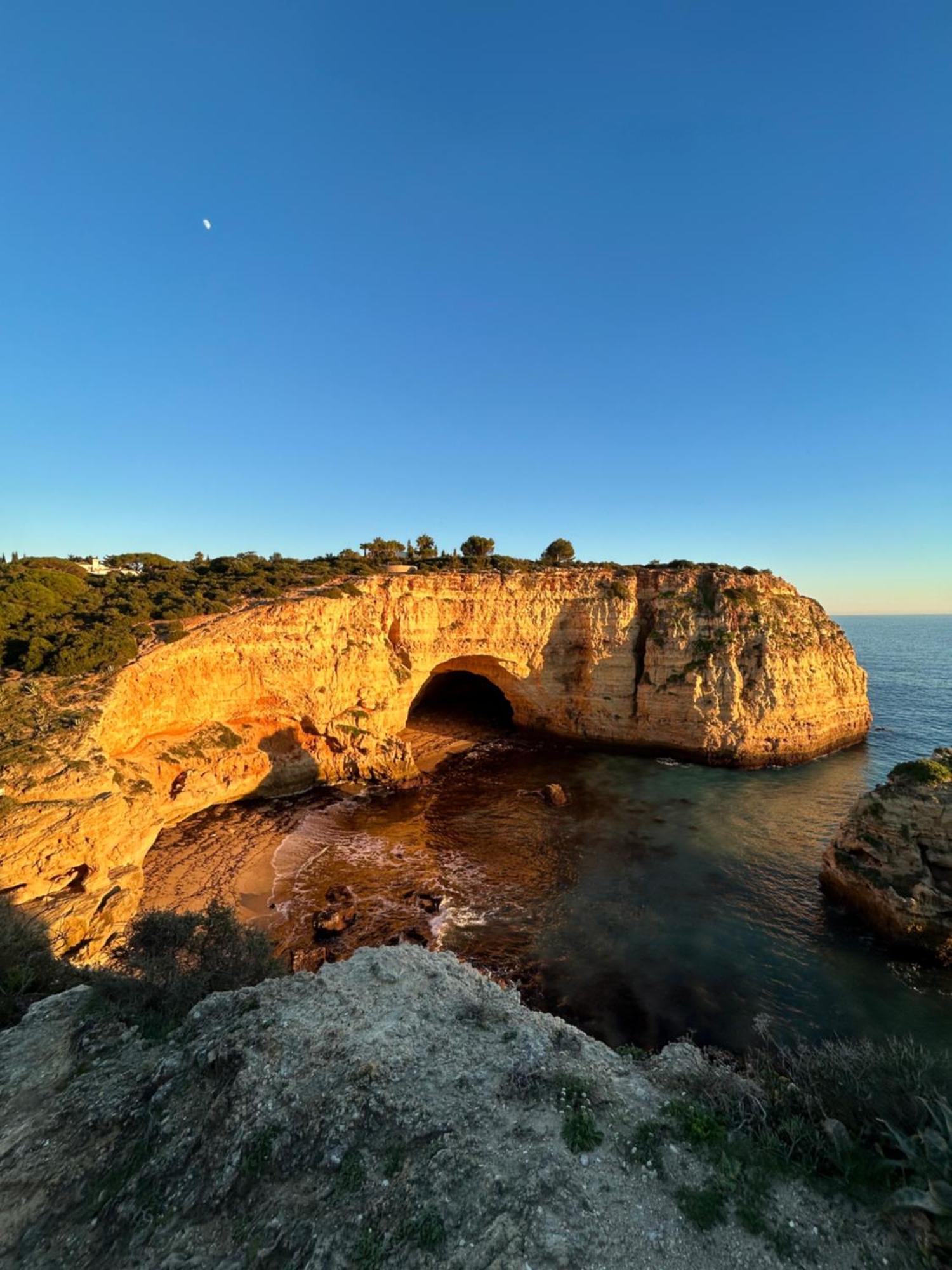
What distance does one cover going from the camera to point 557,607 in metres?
39.3

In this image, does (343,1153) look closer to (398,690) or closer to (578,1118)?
(578,1118)

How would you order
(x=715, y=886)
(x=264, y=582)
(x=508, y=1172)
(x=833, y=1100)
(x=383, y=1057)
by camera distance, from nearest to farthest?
1. (x=508, y=1172)
2. (x=833, y=1100)
3. (x=383, y=1057)
4. (x=715, y=886)
5. (x=264, y=582)

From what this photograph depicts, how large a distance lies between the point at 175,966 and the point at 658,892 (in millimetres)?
16046

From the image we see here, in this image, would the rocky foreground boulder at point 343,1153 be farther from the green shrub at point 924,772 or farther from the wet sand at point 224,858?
the green shrub at point 924,772

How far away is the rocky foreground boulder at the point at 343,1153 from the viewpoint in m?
5.97

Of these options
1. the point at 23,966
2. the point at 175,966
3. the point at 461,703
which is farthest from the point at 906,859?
the point at 461,703

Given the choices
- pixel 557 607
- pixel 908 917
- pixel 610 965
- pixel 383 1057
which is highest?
pixel 557 607

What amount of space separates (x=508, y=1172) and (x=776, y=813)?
2437cm

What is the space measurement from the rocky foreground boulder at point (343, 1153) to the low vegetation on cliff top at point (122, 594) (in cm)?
1537

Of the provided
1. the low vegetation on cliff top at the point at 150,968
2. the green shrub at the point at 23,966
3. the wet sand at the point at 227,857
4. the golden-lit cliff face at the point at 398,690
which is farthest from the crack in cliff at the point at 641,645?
the green shrub at the point at 23,966

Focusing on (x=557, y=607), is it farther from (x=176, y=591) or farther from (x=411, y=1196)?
(x=411, y=1196)

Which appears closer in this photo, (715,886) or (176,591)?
(715,886)

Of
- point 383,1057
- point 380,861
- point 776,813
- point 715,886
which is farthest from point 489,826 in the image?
point 383,1057

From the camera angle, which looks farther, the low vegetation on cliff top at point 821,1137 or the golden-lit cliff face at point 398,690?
the golden-lit cliff face at point 398,690
